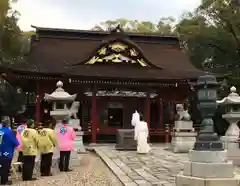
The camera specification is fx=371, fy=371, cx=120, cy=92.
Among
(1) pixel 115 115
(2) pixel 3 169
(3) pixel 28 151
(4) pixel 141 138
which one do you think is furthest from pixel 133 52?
(2) pixel 3 169

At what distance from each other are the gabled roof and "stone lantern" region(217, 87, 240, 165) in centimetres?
647

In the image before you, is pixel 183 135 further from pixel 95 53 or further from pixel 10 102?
pixel 10 102

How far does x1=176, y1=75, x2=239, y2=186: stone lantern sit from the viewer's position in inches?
297

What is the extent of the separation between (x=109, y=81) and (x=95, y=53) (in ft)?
6.67

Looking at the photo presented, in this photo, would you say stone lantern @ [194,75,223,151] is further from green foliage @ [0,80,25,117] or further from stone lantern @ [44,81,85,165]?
green foliage @ [0,80,25,117]

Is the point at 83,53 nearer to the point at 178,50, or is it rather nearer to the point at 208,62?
the point at 178,50

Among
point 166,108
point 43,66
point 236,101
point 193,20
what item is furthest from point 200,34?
point 236,101

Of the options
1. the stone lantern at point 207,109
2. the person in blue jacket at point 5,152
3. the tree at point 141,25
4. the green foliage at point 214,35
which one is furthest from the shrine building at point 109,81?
the tree at point 141,25

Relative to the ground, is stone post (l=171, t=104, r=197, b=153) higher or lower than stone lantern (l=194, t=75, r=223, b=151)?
lower

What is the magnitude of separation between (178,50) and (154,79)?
7489 mm

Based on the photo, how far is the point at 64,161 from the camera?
35.8 ft

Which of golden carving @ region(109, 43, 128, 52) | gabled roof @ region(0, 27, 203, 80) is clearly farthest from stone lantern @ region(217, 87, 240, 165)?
golden carving @ region(109, 43, 128, 52)

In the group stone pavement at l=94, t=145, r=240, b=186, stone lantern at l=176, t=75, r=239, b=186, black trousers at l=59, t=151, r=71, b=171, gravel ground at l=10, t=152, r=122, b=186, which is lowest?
gravel ground at l=10, t=152, r=122, b=186

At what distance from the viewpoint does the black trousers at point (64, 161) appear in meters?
10.9
